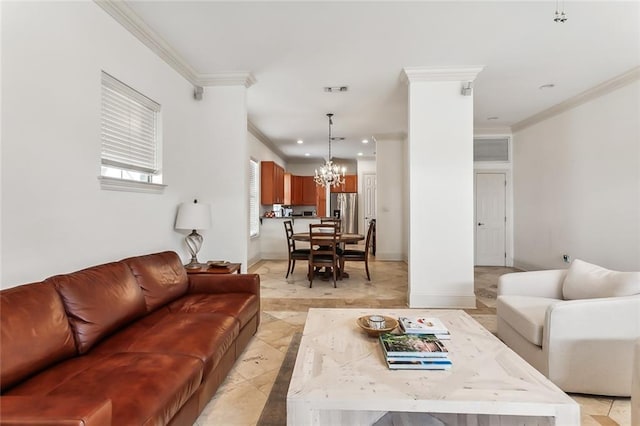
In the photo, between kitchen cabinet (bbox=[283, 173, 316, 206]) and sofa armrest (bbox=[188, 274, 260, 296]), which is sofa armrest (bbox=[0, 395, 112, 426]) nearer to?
sofa armrest (bbox=[188, 274, 260, 296])

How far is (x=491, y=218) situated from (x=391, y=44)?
15.0 feet

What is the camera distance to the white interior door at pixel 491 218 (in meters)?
6.21

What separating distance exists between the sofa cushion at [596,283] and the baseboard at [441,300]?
1.14 meters

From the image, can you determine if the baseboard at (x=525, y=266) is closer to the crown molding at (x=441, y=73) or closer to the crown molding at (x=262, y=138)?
the crown molding at (x=441, y=73)

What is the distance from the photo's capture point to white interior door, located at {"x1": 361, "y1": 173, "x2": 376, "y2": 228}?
359 inches

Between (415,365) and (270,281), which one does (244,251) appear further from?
(415,365)

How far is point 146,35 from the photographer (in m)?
2.76

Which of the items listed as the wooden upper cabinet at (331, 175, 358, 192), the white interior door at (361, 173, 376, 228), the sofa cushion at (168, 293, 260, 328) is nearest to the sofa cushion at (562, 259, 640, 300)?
the sofa cushion at (168, 293, 260, 328)

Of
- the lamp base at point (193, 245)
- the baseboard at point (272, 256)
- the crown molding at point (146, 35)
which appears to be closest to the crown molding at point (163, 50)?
the crown molding at point (146, 35)

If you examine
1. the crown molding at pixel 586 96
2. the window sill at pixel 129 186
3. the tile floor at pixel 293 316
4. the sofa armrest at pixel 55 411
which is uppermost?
the crown molding at pixel 586 96

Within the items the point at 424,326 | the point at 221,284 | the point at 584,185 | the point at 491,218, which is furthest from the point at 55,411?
the point at 491,218

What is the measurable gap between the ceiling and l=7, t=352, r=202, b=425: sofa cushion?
2530mm

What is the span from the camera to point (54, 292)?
1.58 meters

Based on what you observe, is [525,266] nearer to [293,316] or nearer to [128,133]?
[293,316]
